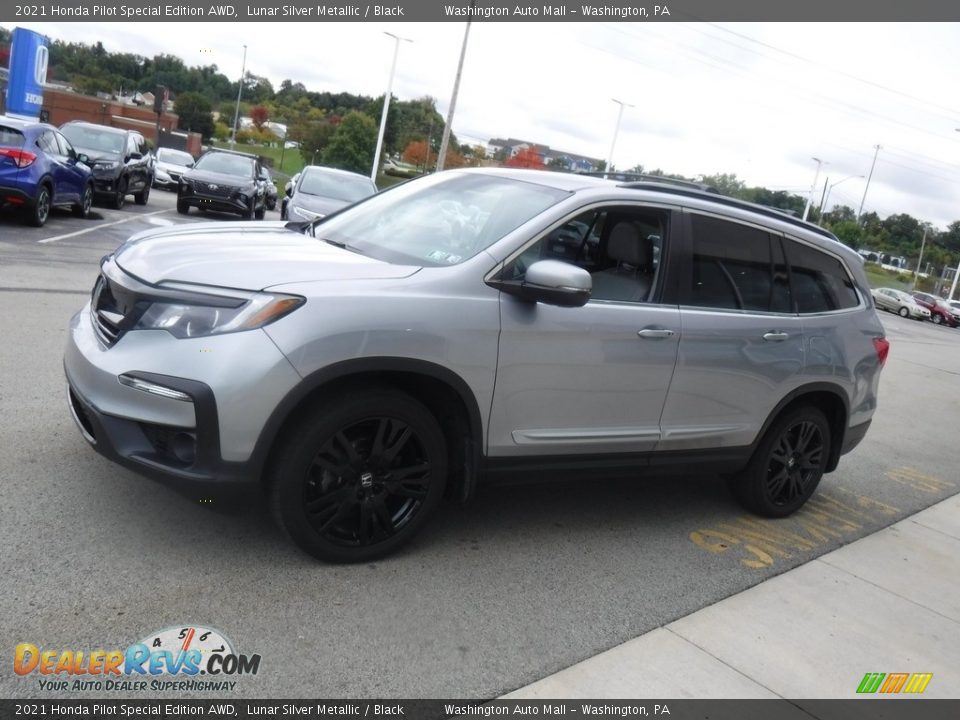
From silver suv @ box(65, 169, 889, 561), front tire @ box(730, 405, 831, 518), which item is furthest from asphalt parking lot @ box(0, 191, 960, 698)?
silver suv @ box(65, 169, 889, 561)

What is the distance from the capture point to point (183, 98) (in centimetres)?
7800

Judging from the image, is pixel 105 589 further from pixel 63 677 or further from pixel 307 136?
pixel 307 136

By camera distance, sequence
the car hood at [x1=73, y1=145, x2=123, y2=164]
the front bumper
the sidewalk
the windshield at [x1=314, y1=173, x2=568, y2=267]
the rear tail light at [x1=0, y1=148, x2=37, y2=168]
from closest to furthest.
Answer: the front bumper → the sidewalk → the windshield at [x1=314, y1=173, x2=568, y2=267] → the rear tail light at [x1=0, y1=148, x2=37, y2=168] → the car hood at [x1=73, y1=145, x2=123, y2=164]

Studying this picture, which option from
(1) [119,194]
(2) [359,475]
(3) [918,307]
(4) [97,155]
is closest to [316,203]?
(1) [119,194]

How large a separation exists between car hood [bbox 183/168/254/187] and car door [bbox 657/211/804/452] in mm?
15565

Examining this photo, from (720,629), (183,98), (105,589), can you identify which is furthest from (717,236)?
(183,98)

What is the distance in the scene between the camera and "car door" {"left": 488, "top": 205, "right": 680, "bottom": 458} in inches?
→ 159

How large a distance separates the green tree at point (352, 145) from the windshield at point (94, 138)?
36.2 meters

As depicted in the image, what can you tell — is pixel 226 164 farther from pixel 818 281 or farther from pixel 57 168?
pixel 818 281

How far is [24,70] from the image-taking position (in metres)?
24.7

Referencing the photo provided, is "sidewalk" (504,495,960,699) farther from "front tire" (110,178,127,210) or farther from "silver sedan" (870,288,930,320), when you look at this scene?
"silver sedan" (870,288,930,320)

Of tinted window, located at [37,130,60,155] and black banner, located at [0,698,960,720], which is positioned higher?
tinted window, located at [37,130,60,155]

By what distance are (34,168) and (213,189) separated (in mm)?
6110

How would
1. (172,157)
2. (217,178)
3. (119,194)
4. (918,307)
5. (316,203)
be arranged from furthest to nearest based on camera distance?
(918,307), (172,157), (217,178), (119,194), (316,203)
